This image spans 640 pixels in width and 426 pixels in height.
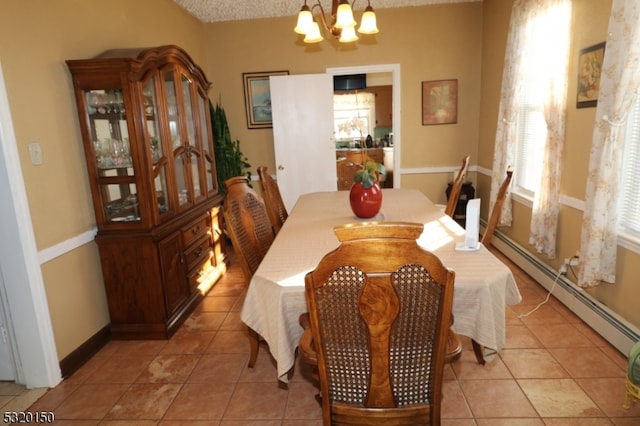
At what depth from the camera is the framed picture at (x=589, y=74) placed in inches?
97.1

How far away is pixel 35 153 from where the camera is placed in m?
2.19

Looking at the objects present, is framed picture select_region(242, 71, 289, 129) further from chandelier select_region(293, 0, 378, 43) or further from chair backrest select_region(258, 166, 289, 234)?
chandelier select_region(293, 0, 378, 43)

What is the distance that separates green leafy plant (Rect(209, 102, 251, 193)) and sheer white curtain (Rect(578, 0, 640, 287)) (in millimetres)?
3399

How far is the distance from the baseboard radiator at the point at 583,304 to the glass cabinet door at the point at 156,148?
2.91 meters

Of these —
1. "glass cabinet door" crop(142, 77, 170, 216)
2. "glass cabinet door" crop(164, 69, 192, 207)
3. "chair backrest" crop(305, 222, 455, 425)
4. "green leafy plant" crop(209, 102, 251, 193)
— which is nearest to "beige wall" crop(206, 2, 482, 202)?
"green leafy plant" crop(209, 102, 251, 193)

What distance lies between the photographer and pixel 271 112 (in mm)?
4906

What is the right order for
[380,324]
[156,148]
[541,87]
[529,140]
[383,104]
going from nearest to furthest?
[380,324] < [156,148] < [541,87] < [529,140] < [383,104]

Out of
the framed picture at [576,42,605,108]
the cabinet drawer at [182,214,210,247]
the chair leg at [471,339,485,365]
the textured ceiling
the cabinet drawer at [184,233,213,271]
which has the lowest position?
the chair leg at [471,339,485,365]

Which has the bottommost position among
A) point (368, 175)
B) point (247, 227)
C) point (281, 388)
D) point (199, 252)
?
point (281, 388)

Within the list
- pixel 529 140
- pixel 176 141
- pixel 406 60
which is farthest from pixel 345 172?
pixel 176 141

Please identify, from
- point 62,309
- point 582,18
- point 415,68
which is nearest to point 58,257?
point 62,309

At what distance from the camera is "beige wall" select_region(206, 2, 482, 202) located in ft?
15.1

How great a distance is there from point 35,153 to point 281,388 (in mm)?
1839

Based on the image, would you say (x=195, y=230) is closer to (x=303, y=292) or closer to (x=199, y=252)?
(x=199, y=252)
